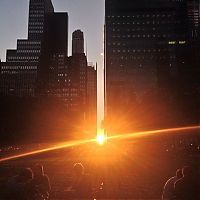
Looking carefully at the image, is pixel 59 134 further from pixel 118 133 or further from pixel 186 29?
pixel 186 29

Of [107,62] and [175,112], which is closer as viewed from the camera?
[175,112]

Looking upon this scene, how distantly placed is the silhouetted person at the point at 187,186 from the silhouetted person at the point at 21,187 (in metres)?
3.50

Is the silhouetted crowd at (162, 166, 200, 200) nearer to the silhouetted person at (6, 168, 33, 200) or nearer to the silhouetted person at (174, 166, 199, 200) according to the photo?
the silhouetted person at (174, 166, 199, 200)

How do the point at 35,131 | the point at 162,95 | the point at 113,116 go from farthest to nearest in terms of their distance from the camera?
the point at 113,116, the point at 35,131, the point at 162,95

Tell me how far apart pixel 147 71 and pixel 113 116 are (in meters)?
41.1

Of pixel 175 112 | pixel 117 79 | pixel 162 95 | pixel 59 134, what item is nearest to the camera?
pixel 175 112

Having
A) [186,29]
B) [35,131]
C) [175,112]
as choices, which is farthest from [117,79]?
[175,112]

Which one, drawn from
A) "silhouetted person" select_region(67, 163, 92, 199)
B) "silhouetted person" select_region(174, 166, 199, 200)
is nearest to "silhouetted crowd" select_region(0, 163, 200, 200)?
"silhouetted person" select_region(174, 166, 199, 200)

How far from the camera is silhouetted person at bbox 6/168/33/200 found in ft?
29.4

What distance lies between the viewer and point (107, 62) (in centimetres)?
19238

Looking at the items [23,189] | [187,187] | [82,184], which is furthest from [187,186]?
[23,189]

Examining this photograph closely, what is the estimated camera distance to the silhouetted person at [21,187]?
8.95 metres

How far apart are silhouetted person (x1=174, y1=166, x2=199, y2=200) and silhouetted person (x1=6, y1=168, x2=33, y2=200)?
350cm

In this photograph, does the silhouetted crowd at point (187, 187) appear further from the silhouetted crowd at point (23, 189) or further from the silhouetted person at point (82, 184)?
the silhouetted crowd at point (23, 189)
